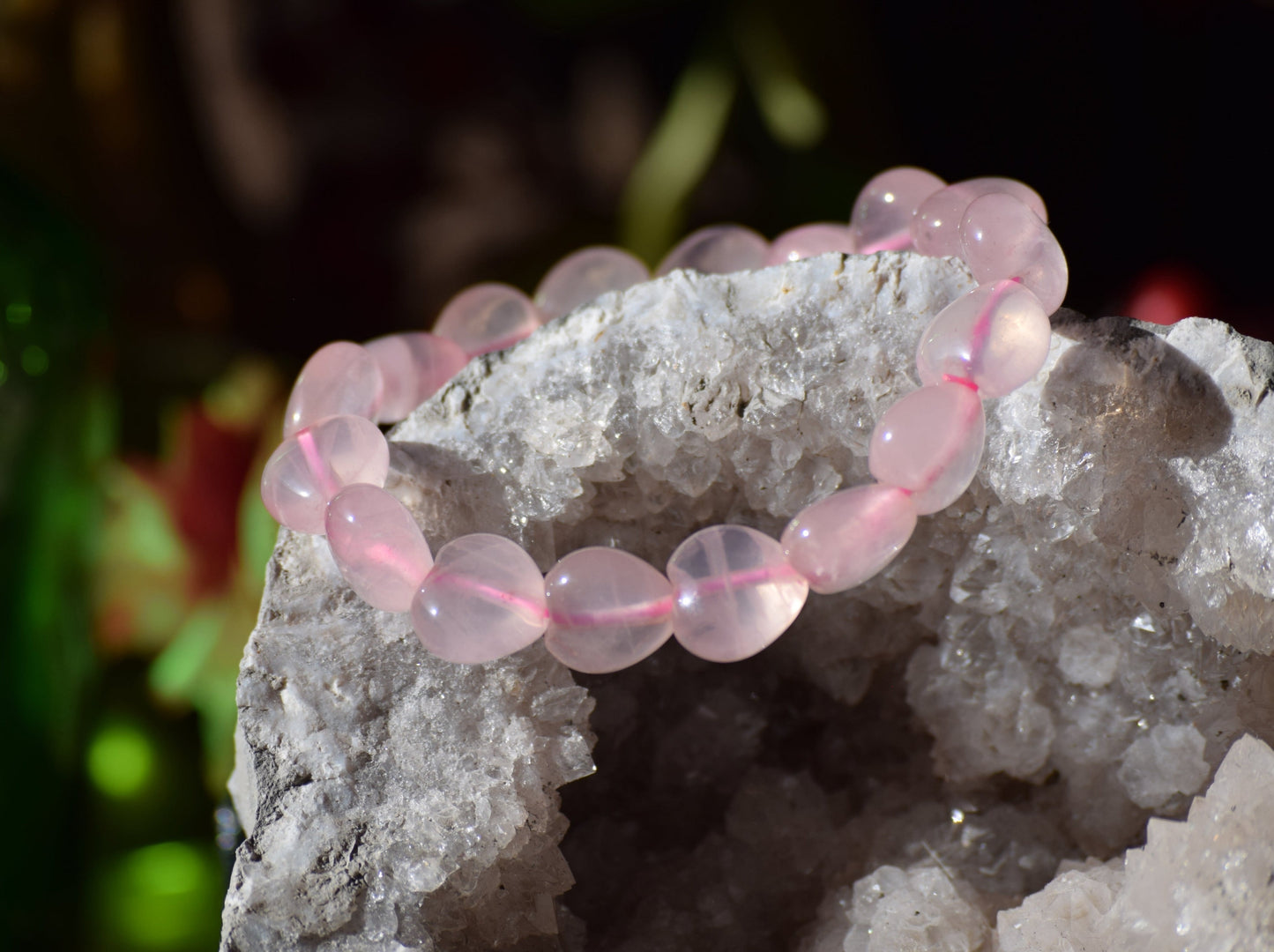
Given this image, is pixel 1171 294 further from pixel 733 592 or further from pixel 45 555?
pixel 45 555

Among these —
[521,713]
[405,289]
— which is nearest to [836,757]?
[521,713]

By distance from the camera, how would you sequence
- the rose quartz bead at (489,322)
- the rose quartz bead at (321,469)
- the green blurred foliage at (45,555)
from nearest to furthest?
the rose quartz bead at (321,469), the rose quartz bead at (489,322), the green blurred foliage at (45,555)

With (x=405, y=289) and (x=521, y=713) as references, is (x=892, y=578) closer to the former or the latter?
(x=521, y=713)

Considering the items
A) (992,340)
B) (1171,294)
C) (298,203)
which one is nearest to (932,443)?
(992,340)

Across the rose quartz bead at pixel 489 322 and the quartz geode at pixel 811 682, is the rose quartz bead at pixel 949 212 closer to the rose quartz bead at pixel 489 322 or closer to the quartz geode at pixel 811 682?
the quartz geode at pixel 811 682

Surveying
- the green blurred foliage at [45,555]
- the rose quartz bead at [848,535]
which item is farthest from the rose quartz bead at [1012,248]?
the green blurred foliage at [45,555]

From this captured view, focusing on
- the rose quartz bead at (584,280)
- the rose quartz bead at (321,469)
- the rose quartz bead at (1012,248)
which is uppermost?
the rose quartz bead at (1012,248)
